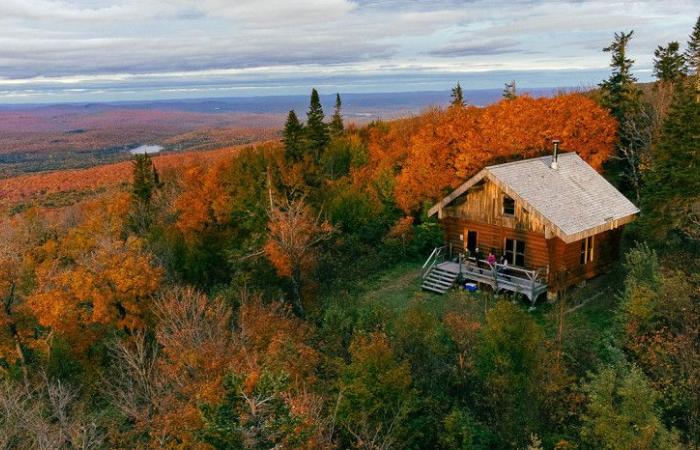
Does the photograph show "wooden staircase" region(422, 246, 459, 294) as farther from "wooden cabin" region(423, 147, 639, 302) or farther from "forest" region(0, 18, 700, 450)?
"forest" region(0, 18, 700, 450)

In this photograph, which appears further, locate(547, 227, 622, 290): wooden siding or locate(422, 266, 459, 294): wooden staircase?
locate(422, 266, 459, 294): wooden staircase

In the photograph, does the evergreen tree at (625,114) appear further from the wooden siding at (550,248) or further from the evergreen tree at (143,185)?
the evergreen tree at (143,185)

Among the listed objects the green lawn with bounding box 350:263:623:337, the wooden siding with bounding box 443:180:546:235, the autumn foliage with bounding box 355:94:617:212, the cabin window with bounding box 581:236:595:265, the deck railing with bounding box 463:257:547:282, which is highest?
the autumn foliage with bounding box 355:94:617:212

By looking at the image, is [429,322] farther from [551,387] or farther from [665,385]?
[665,385]

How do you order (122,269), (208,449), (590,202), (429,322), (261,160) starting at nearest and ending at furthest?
(208,449) → (429,322) → (590,202) → (122,269) → (261,160)

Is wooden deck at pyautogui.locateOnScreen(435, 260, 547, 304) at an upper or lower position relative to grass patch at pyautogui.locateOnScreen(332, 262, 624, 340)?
upper

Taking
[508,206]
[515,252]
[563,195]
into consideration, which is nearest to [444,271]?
[515,252]

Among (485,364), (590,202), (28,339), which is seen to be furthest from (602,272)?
(28,339)

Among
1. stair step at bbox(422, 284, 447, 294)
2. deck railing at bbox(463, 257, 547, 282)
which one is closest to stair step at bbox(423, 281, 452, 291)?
stair step at bbox(422, 284, 447, 294)

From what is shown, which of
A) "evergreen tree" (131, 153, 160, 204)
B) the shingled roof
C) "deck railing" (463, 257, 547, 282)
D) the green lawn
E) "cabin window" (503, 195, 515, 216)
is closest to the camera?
the green lawn
